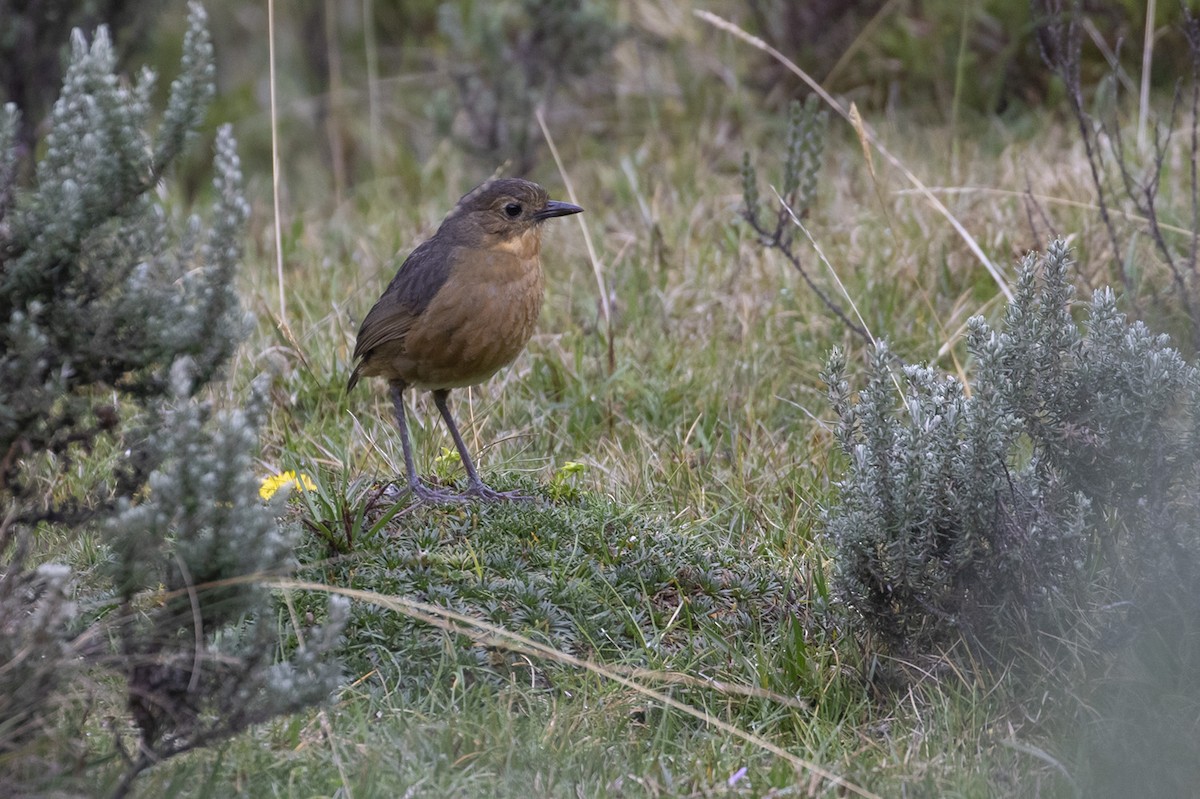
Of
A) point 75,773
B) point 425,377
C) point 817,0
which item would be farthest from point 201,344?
point 817,0

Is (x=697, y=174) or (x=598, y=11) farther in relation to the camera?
(x=598, y=11)

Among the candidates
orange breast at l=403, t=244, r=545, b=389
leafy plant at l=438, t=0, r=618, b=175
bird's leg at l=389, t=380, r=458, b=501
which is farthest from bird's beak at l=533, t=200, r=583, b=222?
leafy plant at l=438, t=0, r=618, b=175

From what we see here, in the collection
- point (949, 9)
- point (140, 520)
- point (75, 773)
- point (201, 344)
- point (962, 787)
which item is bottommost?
point (962, 787)

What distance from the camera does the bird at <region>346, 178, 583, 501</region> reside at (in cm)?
455

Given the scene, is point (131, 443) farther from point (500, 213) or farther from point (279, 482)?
point (500, 213)

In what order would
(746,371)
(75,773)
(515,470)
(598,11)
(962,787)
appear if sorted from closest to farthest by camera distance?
(75,773) < (962,787) < (515,470) < (746,371) < (598,11)

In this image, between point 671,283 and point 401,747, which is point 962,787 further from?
point 671,283

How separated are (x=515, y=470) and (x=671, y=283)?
5.75ft

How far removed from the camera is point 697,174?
23.7 feet

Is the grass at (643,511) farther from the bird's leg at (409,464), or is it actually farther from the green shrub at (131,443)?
the green shrub at (131,443)

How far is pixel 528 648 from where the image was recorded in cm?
344

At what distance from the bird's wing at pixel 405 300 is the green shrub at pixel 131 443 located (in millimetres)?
1401

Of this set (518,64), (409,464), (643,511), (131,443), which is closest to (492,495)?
(409,464)

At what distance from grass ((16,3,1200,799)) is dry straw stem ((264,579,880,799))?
29 millimetres
